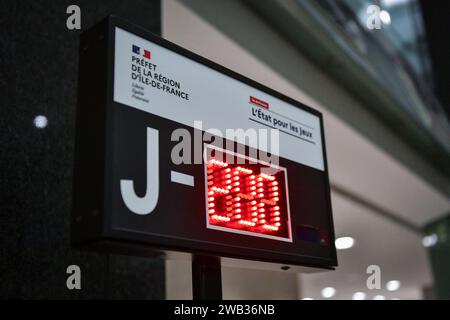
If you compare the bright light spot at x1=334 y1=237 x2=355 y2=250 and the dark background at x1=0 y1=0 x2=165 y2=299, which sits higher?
the bright light spot at x1=334 y1=237 x2=355 y2=250

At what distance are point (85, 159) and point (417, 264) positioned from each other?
8318 mm

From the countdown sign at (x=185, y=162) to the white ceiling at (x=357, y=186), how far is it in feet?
3.55

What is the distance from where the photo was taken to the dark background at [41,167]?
1.79m

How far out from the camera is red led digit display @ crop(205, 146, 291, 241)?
158cm

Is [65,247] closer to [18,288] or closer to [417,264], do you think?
[18,288]

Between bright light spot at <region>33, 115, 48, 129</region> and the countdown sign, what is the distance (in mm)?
517

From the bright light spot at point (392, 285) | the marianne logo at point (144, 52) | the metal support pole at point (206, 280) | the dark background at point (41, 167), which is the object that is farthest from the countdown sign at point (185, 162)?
the bright light spot at point (392, 285)

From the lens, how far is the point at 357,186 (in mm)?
5242

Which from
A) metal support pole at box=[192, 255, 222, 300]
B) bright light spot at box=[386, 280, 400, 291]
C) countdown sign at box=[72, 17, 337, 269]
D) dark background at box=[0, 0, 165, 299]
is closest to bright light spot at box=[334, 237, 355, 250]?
bright light spot at box=[386, 280, 400, 291]

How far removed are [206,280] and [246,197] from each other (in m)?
0.26

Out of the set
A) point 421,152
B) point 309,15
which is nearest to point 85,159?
point 309,15

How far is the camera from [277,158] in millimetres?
1808

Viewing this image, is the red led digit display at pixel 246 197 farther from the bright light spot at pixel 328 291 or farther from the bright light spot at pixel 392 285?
the bright light spot at pixel 392 285

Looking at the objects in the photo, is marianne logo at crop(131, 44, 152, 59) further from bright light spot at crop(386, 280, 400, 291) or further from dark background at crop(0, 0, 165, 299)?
bright light spot at crop(386, 280, 400, 291)
